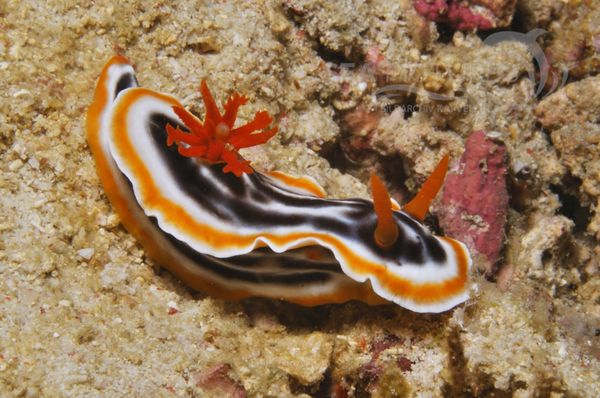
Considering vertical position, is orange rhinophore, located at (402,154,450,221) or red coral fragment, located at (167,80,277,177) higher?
red coral fragment, located at (167,80,277,177)

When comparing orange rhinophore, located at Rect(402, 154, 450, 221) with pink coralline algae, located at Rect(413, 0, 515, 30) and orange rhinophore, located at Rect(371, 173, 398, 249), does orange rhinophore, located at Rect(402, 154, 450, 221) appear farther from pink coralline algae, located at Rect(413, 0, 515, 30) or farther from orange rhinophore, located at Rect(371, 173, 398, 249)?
pink coralline algae, located at Rect(413, 0, 515, 30)

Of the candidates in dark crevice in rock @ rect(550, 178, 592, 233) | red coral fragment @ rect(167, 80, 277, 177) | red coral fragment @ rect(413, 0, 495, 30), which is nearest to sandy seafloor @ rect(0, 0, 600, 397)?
dark crevice in rock @ rect(550, 178, 592, 233)

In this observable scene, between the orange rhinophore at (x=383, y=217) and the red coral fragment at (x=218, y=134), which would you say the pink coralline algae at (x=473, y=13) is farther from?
the orange rhinophore at (x=383, y=217)

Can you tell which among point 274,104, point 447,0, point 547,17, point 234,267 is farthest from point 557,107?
point 234,267

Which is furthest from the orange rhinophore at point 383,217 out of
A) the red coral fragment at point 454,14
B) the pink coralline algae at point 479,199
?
the red coral fragment at point 454,14

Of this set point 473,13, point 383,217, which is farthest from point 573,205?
point 383,217

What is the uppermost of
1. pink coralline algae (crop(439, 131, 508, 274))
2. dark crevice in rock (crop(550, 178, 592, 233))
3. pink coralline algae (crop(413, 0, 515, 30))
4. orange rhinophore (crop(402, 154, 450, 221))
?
pink coralline algae (crop(413, 0, 515, 30))

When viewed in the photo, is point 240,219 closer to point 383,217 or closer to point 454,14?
point 383,217
